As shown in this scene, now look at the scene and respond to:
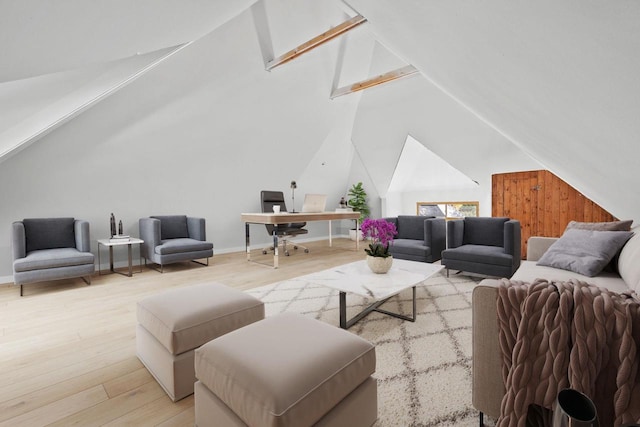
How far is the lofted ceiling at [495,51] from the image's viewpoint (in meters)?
0.79

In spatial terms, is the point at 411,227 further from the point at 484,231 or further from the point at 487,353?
the point at 487,353

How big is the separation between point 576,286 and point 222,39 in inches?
152

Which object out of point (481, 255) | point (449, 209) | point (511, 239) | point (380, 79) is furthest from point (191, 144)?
point (449, 209)

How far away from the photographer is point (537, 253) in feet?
9.12

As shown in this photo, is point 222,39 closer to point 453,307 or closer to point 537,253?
point 453,307

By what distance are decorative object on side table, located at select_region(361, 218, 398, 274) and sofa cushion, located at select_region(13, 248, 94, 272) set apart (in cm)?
322

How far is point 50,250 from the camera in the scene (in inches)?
139

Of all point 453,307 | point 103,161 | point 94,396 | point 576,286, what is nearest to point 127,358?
point 94,396

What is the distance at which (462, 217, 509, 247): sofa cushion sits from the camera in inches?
147

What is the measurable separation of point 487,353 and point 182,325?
1.36 m

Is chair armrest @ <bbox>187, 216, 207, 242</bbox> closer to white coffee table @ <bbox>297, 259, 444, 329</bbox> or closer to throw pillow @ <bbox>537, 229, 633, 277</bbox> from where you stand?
white coffee table @ <bbox>297, 259, 444, 329</bbox>

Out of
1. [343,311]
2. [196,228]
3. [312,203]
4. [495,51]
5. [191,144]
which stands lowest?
[343,311]

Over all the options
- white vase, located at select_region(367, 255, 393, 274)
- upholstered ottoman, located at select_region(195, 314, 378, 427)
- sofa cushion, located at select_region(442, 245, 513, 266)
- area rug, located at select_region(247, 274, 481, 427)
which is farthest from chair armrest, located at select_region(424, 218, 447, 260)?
upholstered ottoman, located at select_region(195, 314, 378, 427)

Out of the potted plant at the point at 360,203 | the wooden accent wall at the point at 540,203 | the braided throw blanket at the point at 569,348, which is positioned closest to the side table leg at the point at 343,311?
the braided throw blanket at the point at 569,348
